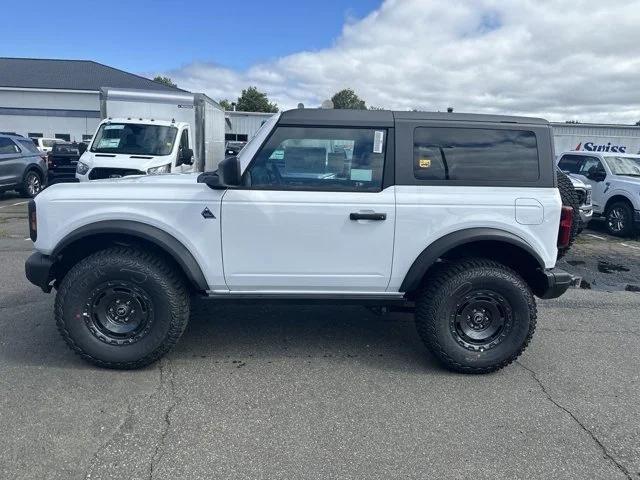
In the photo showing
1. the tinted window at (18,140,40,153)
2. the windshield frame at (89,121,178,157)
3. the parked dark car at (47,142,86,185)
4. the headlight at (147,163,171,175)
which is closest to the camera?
the headlight at (147,163,171,175)

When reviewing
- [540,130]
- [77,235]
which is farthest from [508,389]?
[77,235]

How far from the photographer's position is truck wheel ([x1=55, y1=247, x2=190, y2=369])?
3.61 metres

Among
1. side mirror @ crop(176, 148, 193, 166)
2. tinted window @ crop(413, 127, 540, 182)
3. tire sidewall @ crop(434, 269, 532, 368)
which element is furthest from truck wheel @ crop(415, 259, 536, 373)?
side mirror @ crop(176, 148, 193, 166)

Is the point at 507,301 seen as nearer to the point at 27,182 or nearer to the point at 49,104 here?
the point at 27,182

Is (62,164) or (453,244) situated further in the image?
(62,164)

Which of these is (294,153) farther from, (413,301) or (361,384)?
(361,384)

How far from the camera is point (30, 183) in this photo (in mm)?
13867

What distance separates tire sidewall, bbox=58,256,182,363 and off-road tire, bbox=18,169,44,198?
454 inches

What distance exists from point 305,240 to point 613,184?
994 centimetres

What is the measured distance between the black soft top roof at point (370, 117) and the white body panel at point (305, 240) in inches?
21.9

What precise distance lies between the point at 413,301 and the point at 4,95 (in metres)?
40.5

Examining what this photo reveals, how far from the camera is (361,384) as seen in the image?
3654mm

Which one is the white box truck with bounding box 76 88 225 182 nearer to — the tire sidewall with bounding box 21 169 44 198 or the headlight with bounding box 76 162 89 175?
the headlight with bounding box 76 162 89 175

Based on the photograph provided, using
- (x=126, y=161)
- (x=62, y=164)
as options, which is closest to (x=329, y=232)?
(x=126, y=161)
